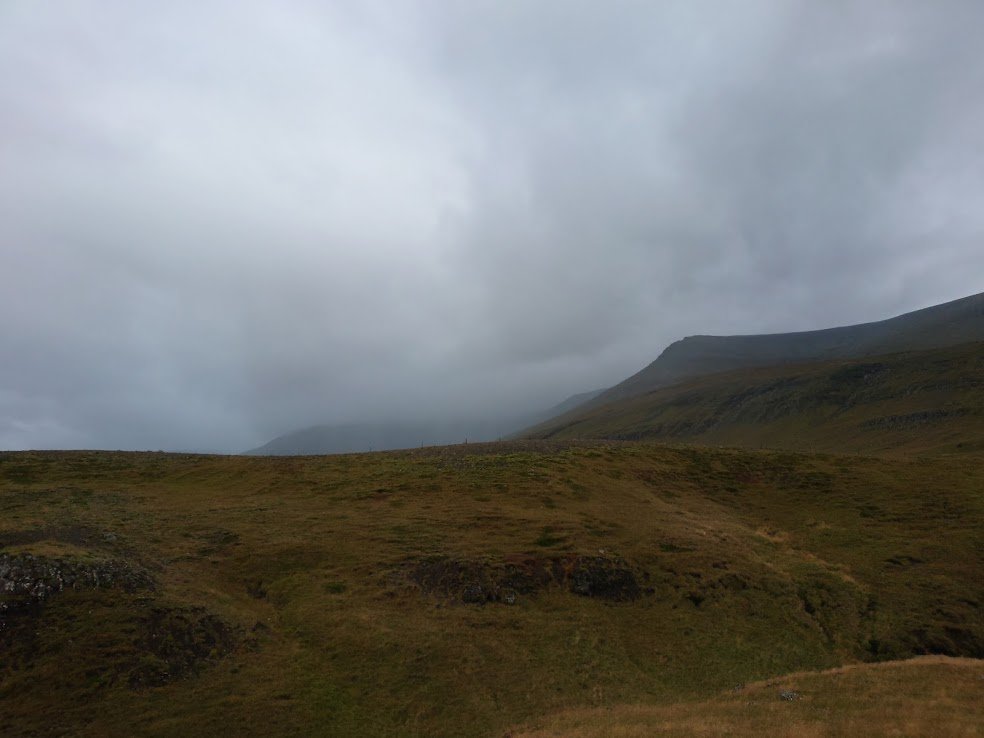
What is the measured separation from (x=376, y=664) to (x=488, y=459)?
32514mm

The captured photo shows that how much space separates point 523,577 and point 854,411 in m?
143

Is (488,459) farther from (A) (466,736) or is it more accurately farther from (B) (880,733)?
(B) (880,733)

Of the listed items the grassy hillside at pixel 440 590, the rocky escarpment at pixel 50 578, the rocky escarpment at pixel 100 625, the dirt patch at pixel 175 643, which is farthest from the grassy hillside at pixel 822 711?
the rocky escarpment at pixel 50 578

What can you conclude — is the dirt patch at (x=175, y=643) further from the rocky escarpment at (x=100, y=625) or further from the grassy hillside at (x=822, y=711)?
the grassy hillside at (x=822, y=711)

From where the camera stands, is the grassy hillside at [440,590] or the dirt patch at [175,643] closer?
the grassy hillside at [440,590]

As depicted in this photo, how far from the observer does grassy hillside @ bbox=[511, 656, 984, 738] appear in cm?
1617

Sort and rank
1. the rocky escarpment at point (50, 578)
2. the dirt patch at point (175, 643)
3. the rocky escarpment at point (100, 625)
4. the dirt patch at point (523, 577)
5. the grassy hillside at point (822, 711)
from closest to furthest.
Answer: the grassy hillside at point (822, 711)
the rocky escarpment at point (100, 625)
the dirt patch at point (175, 643)
the rocky escarpment at point (50, 578)
the dirt patch at point (523, 577)

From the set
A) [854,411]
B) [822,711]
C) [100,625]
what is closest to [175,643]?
[100,625]

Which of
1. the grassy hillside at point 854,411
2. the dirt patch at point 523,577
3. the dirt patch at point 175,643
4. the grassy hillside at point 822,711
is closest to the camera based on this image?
the grassy hillside at point 822,711

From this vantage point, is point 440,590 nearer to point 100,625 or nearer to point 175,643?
point 175,643

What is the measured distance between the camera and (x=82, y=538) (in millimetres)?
29641

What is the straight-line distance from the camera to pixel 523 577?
30516mm

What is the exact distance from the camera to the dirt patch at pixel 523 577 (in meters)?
29.2

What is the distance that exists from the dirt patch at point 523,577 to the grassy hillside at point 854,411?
249 feet
